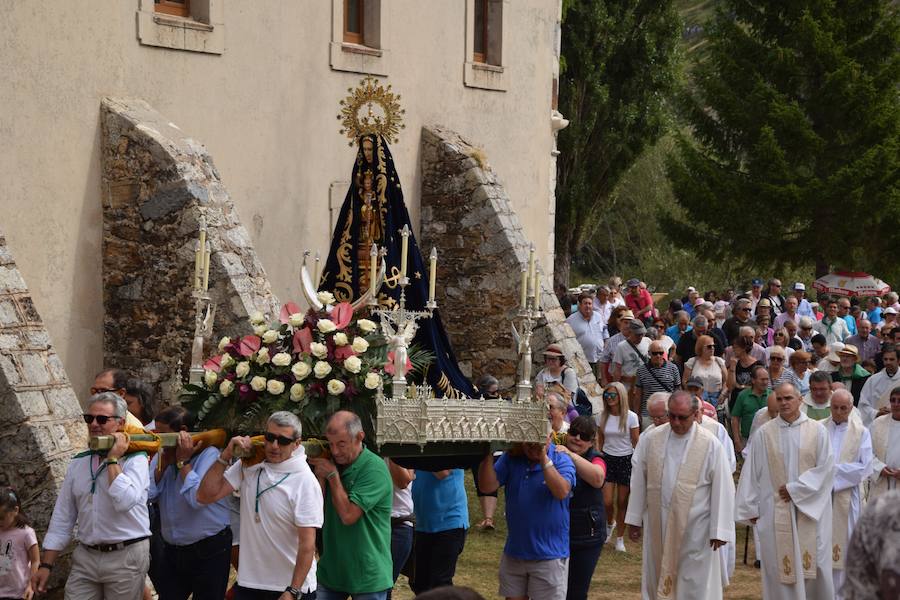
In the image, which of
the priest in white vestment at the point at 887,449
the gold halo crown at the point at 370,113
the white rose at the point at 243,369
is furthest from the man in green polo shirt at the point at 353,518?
the priest in white vestment at the point at 887,449

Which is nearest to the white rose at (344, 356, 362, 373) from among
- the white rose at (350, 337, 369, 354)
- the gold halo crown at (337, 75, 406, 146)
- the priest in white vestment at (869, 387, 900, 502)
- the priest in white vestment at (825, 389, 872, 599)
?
the white rose at (350, 337, 369, 354)

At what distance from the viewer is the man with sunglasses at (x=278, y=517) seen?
7.61 metres

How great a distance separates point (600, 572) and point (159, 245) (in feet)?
15.6

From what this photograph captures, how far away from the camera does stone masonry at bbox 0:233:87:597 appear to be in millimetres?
9836

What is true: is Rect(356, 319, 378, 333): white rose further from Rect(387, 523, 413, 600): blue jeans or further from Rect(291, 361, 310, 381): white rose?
Rect(387, 523, 413, 600): blue jeans

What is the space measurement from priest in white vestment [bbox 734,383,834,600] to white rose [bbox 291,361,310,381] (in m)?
4.56

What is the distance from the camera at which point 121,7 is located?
13.6 meters

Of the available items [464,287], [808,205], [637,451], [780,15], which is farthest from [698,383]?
[780,15]

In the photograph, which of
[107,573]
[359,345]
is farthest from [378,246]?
[107,573]

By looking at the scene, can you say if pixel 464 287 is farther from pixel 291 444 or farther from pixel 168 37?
pixel 291 444

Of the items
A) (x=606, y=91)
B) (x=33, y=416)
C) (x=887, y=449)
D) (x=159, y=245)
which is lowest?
(x=887, y=449)

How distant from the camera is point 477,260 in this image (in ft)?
57.7

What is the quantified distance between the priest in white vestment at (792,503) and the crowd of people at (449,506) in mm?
12

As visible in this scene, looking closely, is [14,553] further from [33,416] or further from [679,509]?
[679,509]
